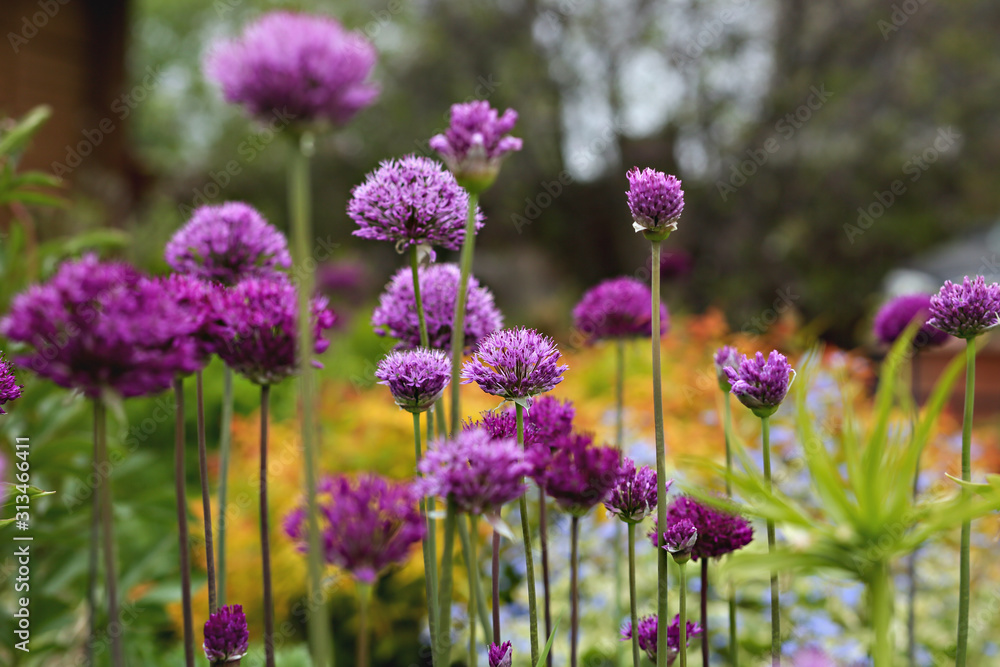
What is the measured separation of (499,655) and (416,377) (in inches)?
14.9

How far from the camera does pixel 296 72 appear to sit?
677mm

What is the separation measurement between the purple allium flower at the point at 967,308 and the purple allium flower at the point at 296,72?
2.96 feet

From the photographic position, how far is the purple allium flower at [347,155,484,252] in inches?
42.6

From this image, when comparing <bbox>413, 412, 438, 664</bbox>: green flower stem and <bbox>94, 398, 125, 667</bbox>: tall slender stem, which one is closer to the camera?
<bbox>94, 398, 125, 667</bbox>: tall slender stem

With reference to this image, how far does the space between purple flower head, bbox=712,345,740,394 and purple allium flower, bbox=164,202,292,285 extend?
771mm

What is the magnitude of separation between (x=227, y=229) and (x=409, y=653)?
8.16 ft

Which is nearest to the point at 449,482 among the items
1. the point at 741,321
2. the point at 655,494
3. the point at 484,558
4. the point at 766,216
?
the point at 655,494

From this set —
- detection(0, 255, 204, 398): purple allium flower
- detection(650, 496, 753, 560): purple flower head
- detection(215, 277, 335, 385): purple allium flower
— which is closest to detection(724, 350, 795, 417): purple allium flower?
detection(650, 496, 753, 560): purple flower head

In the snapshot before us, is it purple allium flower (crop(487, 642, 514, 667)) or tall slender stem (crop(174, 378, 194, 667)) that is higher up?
tall slender stem (crop(174, 378, 194, 667))

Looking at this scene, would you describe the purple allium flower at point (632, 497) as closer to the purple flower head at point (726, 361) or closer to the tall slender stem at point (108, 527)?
the purple flower head at point (726, 361)

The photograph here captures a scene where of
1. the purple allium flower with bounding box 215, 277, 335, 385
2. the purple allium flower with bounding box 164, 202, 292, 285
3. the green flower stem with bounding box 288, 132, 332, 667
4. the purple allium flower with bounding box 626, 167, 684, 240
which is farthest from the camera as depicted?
the purple allium flower with bounding box 164, 202, 292, 285

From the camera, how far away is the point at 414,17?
1040 centimetres

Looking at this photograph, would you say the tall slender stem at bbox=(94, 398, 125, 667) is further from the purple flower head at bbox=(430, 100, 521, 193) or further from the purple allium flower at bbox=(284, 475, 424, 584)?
the purple flower head at bbox=(430, 100, 521, 193)

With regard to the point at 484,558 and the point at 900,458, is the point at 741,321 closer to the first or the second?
the point at 484,558
